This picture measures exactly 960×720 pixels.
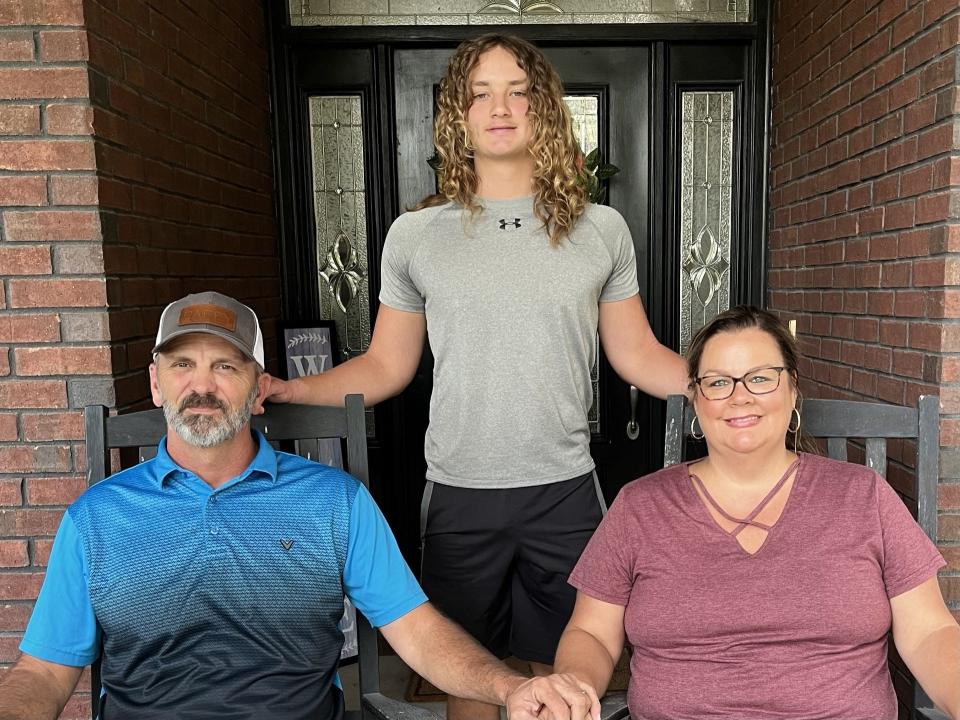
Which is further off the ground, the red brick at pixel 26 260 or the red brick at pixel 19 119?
the red brick at pixel 19 119

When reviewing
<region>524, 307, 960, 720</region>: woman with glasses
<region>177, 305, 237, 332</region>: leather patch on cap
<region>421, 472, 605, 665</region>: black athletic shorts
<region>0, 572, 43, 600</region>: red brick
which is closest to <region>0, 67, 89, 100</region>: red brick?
<region>177, 305, 237, 332</region>: leather patch on cap

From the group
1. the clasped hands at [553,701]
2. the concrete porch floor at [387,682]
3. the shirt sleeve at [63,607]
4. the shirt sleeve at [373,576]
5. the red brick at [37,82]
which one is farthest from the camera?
the concrete porch floor at [387,682]

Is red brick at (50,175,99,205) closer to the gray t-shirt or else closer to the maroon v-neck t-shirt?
the gray t-shirt

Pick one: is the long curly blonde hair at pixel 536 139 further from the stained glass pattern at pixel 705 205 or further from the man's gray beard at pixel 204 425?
the stained glass pattern at pixel 705 205

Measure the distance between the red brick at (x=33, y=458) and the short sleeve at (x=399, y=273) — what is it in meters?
0.84

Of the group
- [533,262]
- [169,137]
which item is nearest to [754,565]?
[533,262]

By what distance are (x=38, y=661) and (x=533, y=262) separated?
1198 mm

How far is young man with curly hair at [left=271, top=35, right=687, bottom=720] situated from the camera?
1674mm

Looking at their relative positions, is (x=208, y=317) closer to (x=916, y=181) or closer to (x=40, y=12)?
(x=40, y=12)

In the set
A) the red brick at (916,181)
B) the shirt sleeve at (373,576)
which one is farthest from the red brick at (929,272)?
the shirt sleeve at (373,576)

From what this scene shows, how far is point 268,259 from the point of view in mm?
3107

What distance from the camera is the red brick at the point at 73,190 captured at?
70.7 inches

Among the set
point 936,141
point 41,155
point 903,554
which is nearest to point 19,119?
point 41,155

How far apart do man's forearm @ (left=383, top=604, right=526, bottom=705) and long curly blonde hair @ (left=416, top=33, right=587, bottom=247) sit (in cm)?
82
